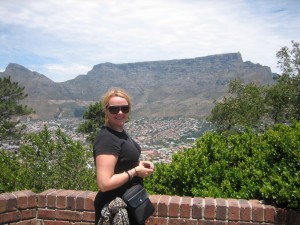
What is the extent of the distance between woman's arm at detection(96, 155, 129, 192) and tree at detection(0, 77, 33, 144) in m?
32.5

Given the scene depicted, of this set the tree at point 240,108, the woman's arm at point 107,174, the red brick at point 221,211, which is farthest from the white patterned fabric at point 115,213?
the tree at point 240,108

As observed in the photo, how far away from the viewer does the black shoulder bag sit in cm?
265

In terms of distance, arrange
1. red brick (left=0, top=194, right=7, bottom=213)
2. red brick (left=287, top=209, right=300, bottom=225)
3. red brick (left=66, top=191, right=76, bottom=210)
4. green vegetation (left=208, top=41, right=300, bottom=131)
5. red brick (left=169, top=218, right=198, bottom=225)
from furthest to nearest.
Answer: green vegetation (left=208, top=41, right=300, bottom=131)
red brick (left=66, top=191, right=76, bottom=210)
red brick (left=0, top=194, right=7, bottom=213)
red brick (left=169, top=218, right=198, bottom=225)
red brick (left=287, top=209, right=300, bottom=225)

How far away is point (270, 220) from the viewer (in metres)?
3.35

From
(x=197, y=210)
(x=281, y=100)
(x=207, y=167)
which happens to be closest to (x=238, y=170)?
(x=207, y=167)

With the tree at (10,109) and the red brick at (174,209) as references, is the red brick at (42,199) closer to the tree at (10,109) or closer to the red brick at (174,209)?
the red brick at (174,209)

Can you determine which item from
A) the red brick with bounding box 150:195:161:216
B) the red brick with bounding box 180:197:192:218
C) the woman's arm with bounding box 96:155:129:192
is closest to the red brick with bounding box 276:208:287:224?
the red brick with bounding box 180:197:192:218

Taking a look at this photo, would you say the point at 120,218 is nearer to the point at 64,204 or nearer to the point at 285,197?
the point at 64,204

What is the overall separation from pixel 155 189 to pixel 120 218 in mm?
2401

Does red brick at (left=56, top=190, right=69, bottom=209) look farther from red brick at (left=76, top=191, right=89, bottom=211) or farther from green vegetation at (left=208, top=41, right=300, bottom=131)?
green vegetation at (left=208, top=41, right=300, bottom=131)

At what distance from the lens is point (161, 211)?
3.53 m

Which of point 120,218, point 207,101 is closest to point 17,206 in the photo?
point 120,218

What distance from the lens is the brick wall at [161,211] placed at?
3.36 meters

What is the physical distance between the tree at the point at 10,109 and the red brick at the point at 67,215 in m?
30.9
